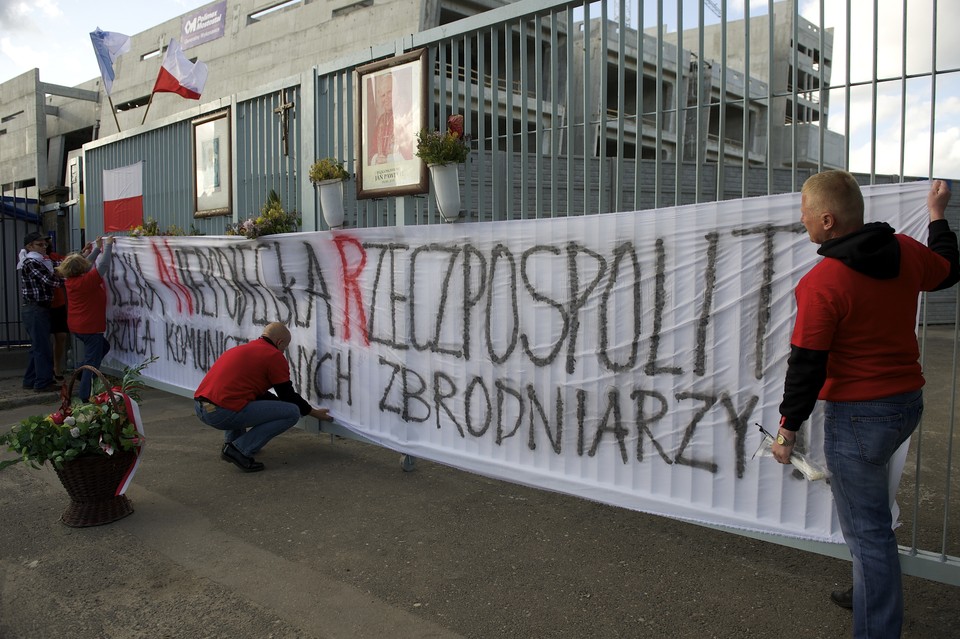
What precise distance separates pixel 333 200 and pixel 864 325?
13.9ft

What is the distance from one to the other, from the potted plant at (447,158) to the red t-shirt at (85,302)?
202 inches

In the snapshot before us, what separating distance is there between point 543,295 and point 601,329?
449 millimetres

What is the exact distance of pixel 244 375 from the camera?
553 cm

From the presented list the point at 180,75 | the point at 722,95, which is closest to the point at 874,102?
the point at 722,95

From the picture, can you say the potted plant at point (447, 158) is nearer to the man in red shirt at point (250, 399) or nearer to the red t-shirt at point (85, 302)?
the man in red shirt at point (250, 399)

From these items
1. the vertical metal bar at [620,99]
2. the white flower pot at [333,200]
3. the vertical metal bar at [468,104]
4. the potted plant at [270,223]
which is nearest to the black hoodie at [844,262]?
the vertical metal bar at [620,99]

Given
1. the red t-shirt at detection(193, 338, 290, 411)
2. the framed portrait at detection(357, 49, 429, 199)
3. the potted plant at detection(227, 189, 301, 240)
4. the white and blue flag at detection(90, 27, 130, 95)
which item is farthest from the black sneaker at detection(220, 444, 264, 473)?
the white and blue flag at detection(90, 27, 130, 95)

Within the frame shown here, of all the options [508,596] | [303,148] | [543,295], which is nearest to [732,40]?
[303,148]

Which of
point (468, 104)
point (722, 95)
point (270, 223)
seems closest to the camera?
point (722, 95)

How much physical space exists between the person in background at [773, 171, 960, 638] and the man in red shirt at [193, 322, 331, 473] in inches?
157

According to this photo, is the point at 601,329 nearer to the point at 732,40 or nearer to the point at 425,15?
the point at 732,40

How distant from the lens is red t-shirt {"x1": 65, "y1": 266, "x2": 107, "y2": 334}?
25.9ft

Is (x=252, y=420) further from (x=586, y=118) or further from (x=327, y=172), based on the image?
(x=586, y=118)

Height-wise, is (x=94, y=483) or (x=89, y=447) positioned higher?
(x=89, y=447)
